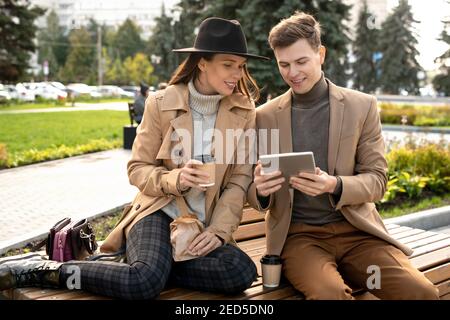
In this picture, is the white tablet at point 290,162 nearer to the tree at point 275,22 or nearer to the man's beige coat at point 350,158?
the man's beige coat at point 350,158

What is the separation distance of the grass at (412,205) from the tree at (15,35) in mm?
27931

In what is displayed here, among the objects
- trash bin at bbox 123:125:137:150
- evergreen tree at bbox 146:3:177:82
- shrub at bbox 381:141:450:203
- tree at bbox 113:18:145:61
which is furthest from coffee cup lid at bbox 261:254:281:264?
tree at bbox 113:18:145:61

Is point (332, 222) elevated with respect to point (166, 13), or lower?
lower

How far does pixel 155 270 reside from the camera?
9.98 feet

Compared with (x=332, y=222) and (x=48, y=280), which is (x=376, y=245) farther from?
(x=48, y=280)

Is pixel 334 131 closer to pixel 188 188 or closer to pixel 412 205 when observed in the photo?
pixel 188 188

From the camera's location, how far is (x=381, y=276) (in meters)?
3.15

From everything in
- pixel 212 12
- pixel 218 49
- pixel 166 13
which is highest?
pixel 166 13

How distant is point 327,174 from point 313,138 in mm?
315

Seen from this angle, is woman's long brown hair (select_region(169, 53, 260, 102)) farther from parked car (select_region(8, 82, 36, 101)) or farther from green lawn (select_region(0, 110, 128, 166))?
parked car (select_region(8, 82, 36, 101))

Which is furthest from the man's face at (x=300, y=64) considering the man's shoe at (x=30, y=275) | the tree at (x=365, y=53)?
the tree at (x=365, y=53)

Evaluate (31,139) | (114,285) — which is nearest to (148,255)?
(114,285)

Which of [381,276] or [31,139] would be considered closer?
[381,276]
